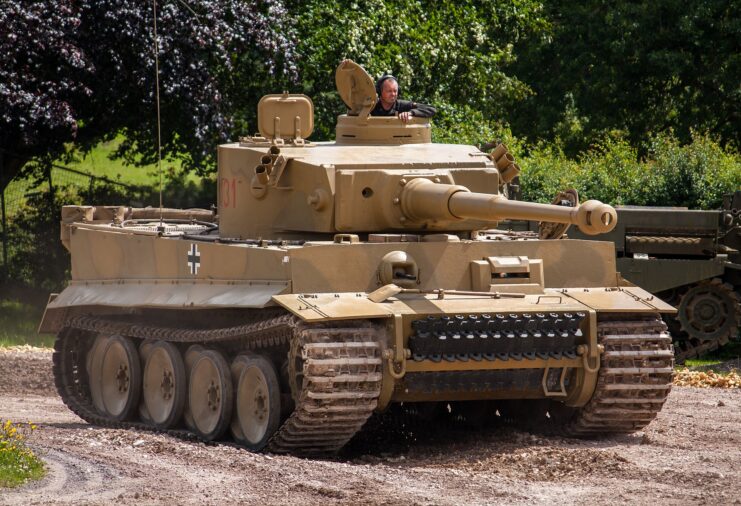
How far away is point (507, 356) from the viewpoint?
11.4 m

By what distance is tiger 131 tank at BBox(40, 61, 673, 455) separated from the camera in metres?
11.1

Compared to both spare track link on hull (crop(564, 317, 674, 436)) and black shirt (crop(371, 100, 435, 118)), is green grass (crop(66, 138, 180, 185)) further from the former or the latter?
spare track link on hull (crop(564, 317, 674, 436))

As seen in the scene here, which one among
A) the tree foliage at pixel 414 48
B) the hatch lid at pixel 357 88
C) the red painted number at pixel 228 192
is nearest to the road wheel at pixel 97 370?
the red painted number at pixel 228 192

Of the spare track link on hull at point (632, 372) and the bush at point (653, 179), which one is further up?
the bush at point (653, 179)

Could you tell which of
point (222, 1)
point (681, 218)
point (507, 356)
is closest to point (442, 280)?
point (507, 356)

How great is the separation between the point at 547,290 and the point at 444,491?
286 centimetres

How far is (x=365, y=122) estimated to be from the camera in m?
13.8

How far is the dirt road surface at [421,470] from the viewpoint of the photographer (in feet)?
30.5

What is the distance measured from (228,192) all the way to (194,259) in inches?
44.0

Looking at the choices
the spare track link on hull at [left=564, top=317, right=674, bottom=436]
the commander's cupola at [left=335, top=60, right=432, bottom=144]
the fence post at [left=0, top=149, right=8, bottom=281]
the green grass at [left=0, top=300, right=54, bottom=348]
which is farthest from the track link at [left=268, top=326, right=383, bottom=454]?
the fence post at [left=0, top=149, right=8, bottom=281]

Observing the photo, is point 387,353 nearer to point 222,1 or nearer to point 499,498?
point 499,498

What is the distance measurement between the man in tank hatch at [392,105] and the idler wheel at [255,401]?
9.92ft

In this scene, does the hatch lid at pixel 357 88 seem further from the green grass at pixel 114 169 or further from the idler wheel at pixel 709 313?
the green grass at pixel 114 169

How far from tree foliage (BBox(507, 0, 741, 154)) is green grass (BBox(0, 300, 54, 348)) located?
14318 millimetres
